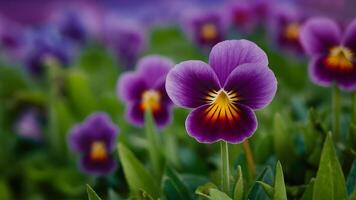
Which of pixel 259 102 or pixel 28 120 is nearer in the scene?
pixel 259 102

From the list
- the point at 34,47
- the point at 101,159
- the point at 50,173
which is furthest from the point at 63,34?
the point at 101,159

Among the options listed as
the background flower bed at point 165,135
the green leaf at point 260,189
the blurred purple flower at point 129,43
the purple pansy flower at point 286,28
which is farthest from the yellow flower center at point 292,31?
the green leaf at point 260,189

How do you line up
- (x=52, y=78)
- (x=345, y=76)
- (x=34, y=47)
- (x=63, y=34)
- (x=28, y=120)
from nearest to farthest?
(x=345, y=76)
(x=52, y=78)
(x=28, y=120)
(x=34, y=47)
(x=63, y=34)

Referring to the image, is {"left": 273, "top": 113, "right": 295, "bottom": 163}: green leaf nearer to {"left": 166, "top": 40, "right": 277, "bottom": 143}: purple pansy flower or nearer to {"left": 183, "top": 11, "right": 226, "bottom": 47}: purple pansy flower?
{"left": 166, "top": 40, "right": 277, "bottom": 143}: purple pansy flower

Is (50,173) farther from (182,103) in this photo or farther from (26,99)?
(182,103)

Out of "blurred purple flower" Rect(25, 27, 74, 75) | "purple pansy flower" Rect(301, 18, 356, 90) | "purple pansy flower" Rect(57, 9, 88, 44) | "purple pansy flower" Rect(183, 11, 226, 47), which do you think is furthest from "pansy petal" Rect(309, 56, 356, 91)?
"purple pansy flower" Rect(57, 9, 88, 44)
